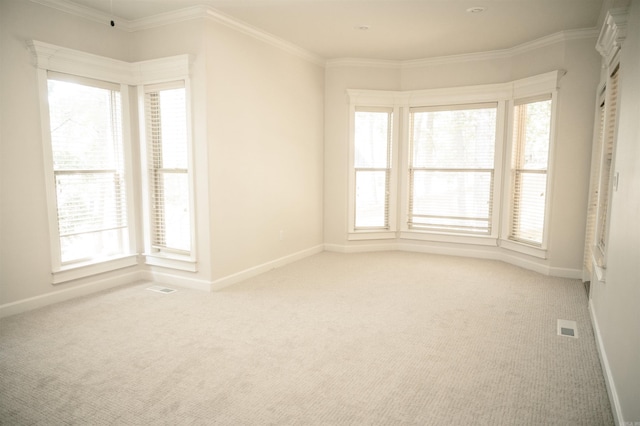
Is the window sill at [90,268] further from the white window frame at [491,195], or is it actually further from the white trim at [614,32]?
the white trim at [614,32]

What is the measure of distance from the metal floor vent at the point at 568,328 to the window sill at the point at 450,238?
2.32 meters

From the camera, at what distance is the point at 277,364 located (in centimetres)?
270

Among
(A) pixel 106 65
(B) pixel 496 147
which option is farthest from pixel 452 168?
(A) pixel 106 65

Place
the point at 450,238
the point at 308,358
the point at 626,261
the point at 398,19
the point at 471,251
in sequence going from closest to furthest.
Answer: the point at 626,261, the point at 308,358, the point at 398,19, the point at 471,251, the point at 450,238

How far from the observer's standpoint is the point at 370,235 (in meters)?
6.22

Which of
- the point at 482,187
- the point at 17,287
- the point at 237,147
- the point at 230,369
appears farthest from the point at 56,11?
the point at 482,187

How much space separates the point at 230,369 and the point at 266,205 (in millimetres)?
2601

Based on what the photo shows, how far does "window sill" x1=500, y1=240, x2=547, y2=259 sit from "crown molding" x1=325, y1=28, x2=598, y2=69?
248cm

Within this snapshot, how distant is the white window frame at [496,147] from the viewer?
16.2 ft

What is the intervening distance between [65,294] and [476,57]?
5.75 metres

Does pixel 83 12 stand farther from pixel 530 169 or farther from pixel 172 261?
pixel 530 169

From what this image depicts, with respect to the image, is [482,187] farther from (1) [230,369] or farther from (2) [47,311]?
(2) [47,311]

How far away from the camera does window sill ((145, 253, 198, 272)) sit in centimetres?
430

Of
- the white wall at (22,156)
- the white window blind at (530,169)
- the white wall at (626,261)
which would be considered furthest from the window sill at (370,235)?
the white wall at (22,156)
